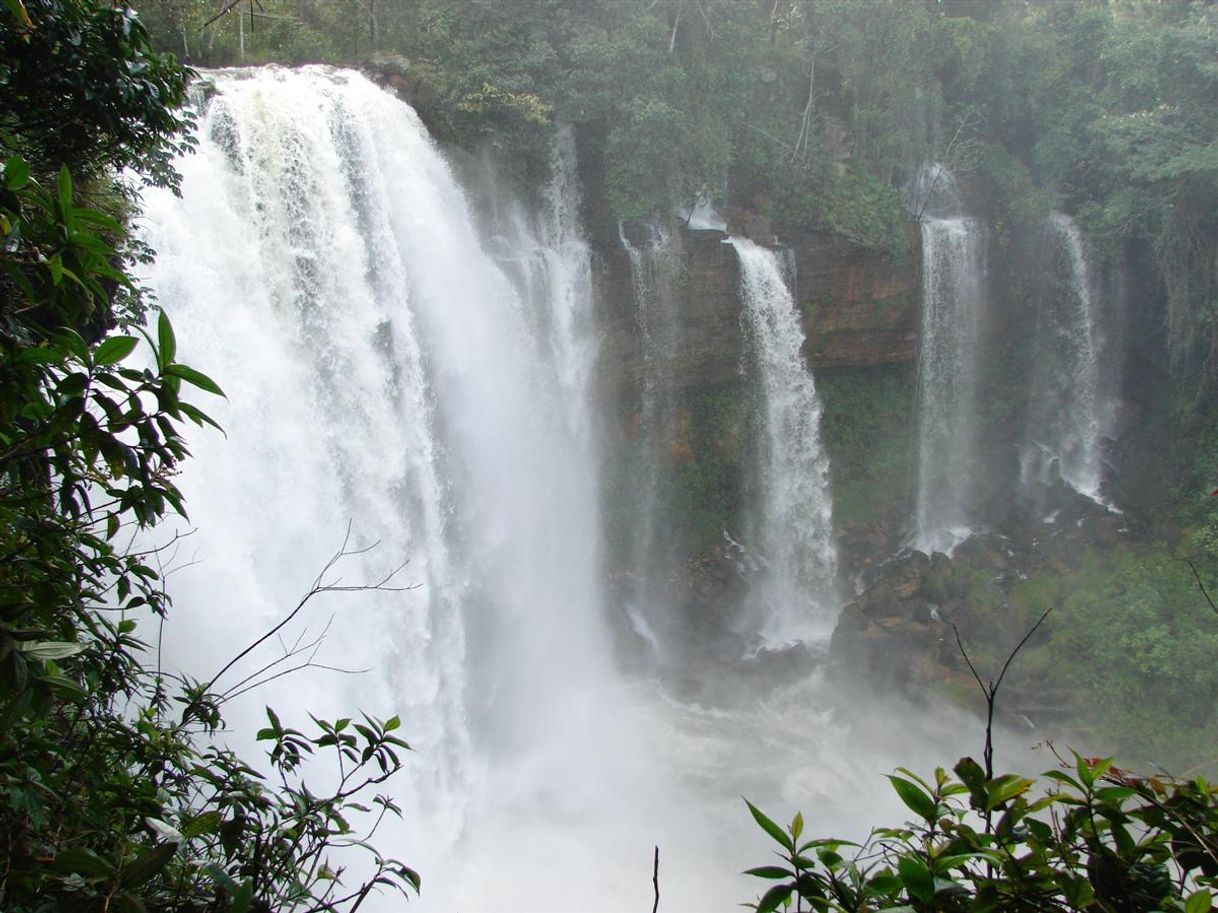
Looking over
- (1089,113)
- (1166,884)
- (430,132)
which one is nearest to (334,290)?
(430,132)

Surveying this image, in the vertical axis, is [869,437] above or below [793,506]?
above

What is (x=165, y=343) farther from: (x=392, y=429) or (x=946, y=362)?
(x=946, y=362)

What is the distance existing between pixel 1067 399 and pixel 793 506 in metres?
6.72

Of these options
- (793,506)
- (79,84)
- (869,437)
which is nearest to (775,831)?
(79,84)

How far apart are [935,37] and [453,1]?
30.0 ft

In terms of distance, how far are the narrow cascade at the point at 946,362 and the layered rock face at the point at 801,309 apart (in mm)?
588

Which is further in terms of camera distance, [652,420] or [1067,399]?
[1067,399]

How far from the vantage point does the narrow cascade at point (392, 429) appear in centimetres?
805

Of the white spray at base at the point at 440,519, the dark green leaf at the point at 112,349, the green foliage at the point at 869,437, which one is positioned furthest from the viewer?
the green foliage at the point at 869,437

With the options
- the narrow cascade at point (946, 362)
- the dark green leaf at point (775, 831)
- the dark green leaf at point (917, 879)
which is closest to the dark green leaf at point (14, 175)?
the dark green leaf at point (775, 831)

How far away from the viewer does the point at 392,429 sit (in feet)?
31.9

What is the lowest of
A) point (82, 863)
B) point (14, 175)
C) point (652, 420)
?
point (82, 863)

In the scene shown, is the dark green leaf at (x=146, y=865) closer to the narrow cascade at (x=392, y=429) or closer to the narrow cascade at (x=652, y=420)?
the narrow cascade at (x=392, y=429)

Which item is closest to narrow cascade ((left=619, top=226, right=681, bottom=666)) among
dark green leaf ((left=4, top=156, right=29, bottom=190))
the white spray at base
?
the white spray at base
